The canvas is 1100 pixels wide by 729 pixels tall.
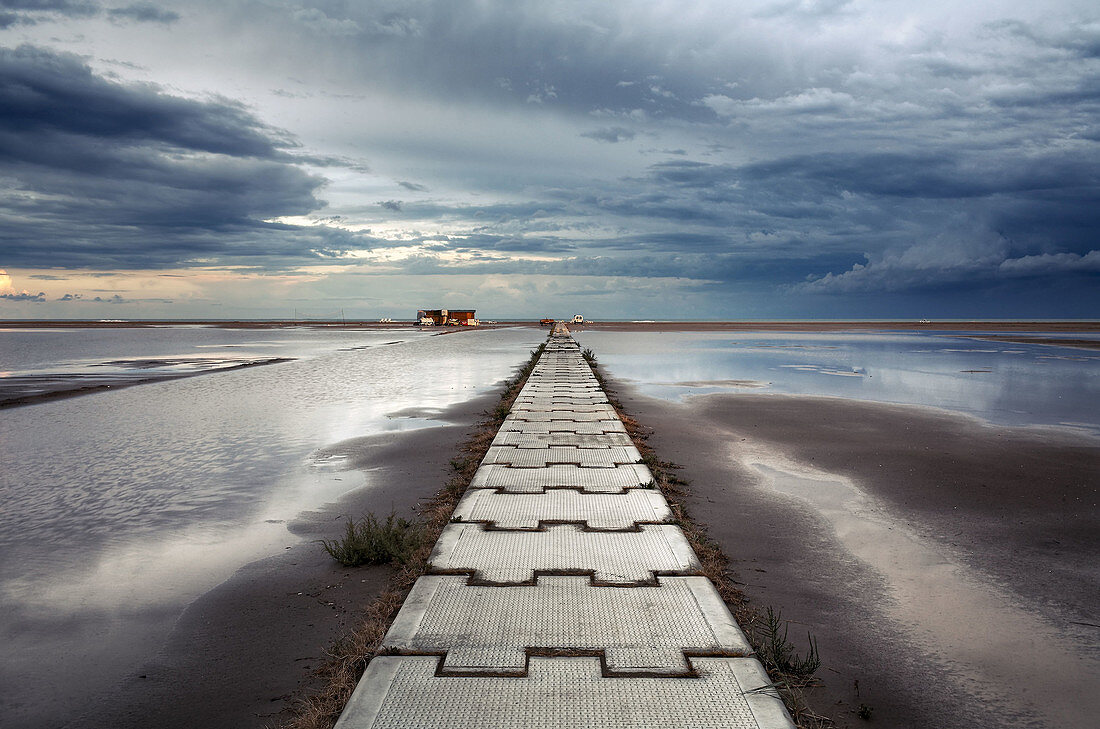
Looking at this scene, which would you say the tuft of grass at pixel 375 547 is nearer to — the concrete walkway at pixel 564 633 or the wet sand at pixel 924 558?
the concrete walkway at pixel 564 633

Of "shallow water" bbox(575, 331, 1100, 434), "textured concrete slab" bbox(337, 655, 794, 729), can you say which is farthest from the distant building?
"textured concrete slab" bbox(337, 655, 794, 729)

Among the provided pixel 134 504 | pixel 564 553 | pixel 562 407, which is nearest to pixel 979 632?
pixel 564 553

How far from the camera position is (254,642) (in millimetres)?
3928

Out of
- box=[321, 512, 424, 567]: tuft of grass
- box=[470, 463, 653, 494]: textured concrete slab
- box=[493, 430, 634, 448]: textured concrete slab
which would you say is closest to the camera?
box=[321, 512, 424, 567]: tuft of grass

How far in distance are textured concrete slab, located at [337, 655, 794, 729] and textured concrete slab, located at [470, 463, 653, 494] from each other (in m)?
3.10

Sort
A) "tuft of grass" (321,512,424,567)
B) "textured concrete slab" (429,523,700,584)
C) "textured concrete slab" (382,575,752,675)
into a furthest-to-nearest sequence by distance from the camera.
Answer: "tuft of grass" (321,512,424,567), "textured concrete slab" (429,523,700,584), "textured concrete slab" (382,575,752,675)

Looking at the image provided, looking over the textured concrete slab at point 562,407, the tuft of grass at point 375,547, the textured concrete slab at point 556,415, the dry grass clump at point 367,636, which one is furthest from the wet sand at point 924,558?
the tuft of grass at point 375,547

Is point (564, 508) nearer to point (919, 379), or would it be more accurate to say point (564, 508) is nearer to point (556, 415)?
point (556, 415)

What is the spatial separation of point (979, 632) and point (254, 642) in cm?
470

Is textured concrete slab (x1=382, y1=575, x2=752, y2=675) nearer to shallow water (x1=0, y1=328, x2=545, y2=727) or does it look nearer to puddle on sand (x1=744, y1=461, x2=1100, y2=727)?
puddle on sand (x1=744, y1=461, x2=1100, y2=727)

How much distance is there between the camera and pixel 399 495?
7.11 meters

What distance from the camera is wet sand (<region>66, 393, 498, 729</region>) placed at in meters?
3.24

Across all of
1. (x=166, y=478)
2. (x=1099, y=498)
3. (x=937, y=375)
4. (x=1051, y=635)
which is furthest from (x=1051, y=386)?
(x=166, y=478)

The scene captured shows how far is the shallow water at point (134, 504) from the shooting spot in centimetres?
387
